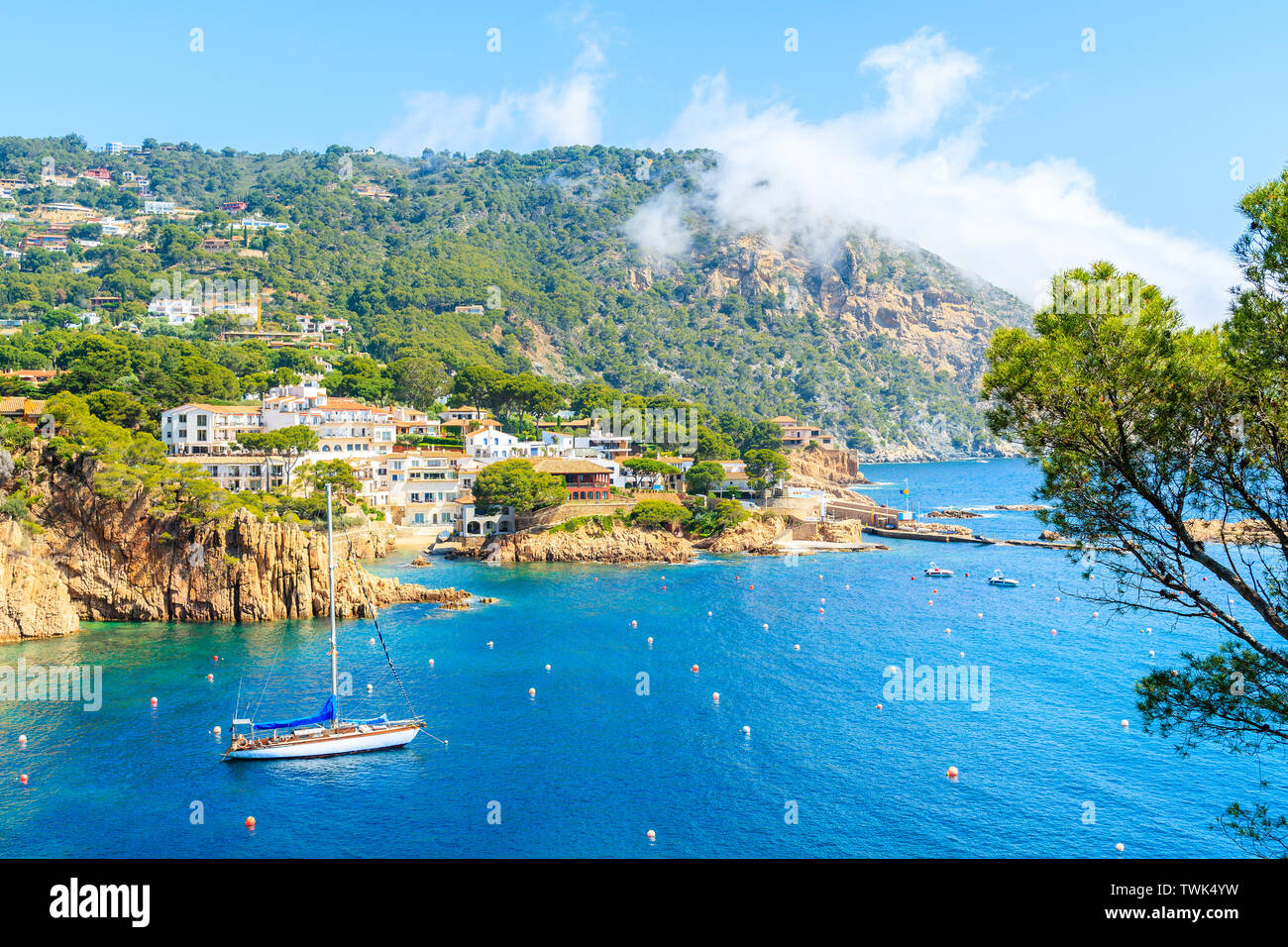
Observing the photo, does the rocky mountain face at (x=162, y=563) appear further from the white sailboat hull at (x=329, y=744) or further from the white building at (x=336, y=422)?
the white building at (x=336, y=422)

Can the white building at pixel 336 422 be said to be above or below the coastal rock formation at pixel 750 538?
above

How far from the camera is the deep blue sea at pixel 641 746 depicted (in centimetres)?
2456

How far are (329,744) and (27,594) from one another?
80.4ft

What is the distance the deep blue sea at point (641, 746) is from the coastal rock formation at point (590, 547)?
17.3 meters

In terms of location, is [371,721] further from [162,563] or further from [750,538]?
[750,538]

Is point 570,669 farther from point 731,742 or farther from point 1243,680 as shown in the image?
point 1243,680

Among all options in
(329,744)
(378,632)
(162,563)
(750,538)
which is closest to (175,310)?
(162,563)

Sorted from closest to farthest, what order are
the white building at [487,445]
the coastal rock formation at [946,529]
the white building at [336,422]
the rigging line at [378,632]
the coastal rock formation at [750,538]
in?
the rigging line at [378,632], the coastal rock formation at [750,538], the white building at [336,422], the coastal rock formation at [946,529], the white building at [487,445]

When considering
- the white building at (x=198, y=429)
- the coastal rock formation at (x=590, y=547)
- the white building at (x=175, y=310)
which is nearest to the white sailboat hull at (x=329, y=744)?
the coastal rock formation at (x=590, y=547)

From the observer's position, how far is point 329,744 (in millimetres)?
30797

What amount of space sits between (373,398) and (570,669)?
7346 centimetres

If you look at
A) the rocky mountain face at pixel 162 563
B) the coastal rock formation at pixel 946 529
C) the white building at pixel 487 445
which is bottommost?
the coastal rock formation at pixel 946 529

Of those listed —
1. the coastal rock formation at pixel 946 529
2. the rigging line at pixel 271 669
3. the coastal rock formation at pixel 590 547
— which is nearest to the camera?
the rigging line at pixel 271 669

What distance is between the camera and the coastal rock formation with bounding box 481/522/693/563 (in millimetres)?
71875
